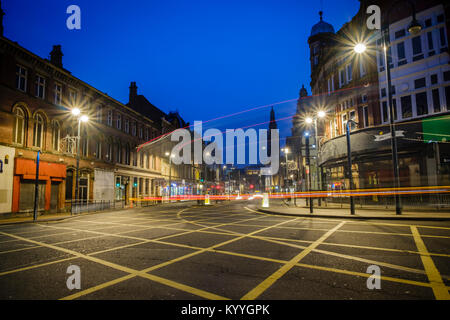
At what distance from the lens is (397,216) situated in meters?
12.4

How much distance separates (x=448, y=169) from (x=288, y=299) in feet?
70.7

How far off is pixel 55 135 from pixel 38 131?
166 centimetres

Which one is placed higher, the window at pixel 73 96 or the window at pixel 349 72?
the window at pixel 349 72

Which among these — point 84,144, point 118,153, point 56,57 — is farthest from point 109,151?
point 56,57

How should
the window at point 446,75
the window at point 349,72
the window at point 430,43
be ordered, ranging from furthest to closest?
the window at point 349,72, the window at point 430,43, the window at point 446,75

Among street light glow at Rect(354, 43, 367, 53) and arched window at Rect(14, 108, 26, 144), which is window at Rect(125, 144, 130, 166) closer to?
arched window at Rect(14, 108, 26, 144)

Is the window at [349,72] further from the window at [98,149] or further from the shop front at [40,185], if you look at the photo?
the shop front at [40,185]

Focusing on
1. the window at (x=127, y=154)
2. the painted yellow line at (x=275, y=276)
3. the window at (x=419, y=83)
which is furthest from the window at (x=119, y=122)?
the window at (x=419, y=83)

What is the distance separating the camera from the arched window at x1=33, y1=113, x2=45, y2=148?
69.0 feet

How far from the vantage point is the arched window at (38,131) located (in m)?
21.0

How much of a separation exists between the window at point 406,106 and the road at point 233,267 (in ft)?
54.3

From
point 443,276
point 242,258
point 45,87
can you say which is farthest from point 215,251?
point 45,87

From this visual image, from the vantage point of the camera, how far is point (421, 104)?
20.2 m

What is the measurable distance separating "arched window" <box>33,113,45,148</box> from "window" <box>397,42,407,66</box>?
32.2m
